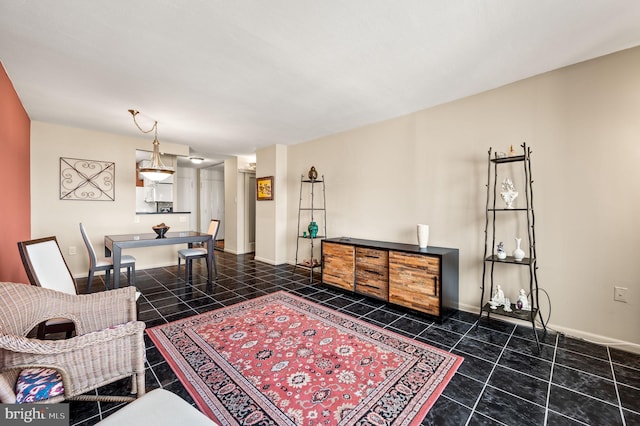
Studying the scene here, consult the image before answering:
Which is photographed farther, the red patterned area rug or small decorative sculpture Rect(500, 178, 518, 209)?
small decorative sculpture Rect(500, 178, 518, 209)

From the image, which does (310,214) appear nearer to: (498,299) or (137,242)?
(137,242)

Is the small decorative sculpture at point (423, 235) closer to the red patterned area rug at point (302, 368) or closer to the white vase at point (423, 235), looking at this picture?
the white vase at point (423, 235)

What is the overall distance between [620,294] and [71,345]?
3.82 m

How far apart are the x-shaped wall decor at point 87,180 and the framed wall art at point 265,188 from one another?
2.54 m

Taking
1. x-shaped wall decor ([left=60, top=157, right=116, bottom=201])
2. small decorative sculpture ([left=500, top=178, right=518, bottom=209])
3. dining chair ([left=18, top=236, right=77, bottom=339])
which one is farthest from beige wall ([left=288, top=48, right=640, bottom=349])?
x-shaped wall decor ([left=60, top=157, right=116, bottom=201])

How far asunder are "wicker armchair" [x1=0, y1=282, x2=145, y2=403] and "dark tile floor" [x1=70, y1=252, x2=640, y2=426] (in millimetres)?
400

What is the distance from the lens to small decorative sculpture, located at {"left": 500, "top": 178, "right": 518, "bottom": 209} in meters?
2.65

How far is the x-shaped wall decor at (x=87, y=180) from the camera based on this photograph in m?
4.33

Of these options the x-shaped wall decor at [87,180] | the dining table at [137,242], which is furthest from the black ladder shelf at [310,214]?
the x-shaped wall decor at [87,180]

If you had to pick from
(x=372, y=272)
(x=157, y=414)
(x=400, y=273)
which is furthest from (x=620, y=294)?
(x=157, y=414)

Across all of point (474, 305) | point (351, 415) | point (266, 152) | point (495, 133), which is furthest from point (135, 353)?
point (266, 152)

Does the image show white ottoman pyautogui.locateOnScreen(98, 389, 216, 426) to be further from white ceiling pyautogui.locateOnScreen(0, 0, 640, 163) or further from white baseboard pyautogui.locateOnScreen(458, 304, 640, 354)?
white baseboard pyautogui.locateOnScreen(458, 304, 640, 354)

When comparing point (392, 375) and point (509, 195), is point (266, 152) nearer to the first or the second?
point (509, 195)

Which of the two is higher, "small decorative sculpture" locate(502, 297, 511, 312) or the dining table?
the dining table
